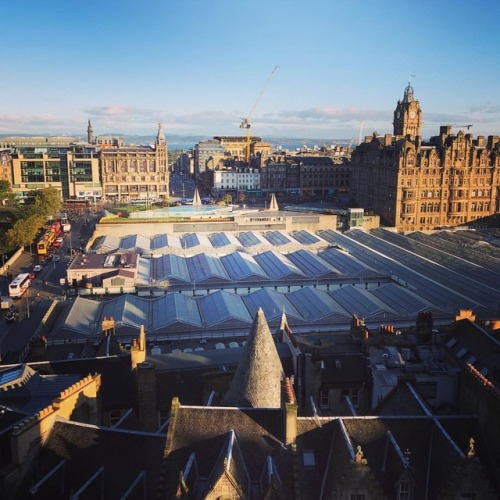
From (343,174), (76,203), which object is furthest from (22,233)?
(343,174)

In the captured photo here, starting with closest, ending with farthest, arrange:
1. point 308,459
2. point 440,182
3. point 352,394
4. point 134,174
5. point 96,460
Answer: point 308,459 → point 96,460 → point 352,394 → point 440,182 → point 134,174

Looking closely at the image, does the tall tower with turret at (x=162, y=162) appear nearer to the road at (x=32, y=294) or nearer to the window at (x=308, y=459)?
the road at (x=32, y=294)

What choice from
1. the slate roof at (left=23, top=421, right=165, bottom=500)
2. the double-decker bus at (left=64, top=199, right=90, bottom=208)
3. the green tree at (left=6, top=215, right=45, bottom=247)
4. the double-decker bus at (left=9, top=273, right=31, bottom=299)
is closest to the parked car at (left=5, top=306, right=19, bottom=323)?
the double-decker bus at (left=9, top=273, right=31, bottom=299)

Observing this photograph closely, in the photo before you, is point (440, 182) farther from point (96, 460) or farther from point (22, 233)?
point (96, 460)

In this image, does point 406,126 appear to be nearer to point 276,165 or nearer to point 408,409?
point 276,165

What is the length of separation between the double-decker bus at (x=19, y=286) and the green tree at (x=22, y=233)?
20.1 m

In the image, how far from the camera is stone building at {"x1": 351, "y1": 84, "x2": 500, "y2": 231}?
366ft

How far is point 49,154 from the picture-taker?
5787 inches

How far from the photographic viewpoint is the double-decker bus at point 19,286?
211ft

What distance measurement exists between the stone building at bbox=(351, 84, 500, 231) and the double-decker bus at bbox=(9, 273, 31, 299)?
71.4 meters

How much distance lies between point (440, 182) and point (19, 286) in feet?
267

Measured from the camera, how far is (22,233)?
87.6 metres

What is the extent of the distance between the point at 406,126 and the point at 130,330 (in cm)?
12123

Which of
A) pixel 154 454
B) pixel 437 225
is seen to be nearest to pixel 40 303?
pixel 154 454
